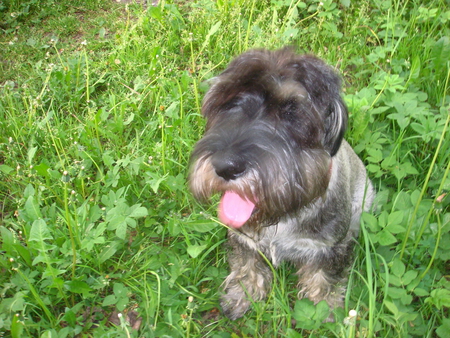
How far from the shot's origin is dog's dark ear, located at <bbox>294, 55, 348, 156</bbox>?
6.59ft

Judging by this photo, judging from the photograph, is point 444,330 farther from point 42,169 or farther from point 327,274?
point 42,169

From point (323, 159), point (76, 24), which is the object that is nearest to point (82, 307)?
point (323, 159)

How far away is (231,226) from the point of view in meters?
2.35

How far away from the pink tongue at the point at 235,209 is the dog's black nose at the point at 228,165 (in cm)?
24

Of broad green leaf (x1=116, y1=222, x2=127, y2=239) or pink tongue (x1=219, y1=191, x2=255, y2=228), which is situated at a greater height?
pink tongue (x1=219, y1=191, x2=255, y2=228)

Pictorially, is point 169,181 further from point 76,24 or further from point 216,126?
point 76,24

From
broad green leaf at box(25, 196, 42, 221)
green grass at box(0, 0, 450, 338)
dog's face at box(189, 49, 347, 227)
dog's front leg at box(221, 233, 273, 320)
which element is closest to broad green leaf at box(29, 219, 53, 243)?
green grass at box(0, 0, 450, 338)

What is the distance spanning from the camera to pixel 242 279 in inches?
110

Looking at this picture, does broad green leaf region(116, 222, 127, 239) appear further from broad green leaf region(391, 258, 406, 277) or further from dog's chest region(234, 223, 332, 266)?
broad green leaf region(391, 258, 406, 277)

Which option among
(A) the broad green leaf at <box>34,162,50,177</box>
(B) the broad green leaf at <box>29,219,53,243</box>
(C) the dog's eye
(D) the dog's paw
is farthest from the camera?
(A) the broad green leaf at <box>34,162,50,177</box>

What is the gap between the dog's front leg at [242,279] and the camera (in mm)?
2678

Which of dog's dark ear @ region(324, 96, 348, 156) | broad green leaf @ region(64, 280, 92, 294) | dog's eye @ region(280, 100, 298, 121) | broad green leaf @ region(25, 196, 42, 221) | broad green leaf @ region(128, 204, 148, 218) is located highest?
dog's eye @ region(280, 100, 298, 121)

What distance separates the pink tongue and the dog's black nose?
24 centimetres

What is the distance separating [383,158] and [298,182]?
5.07ft
